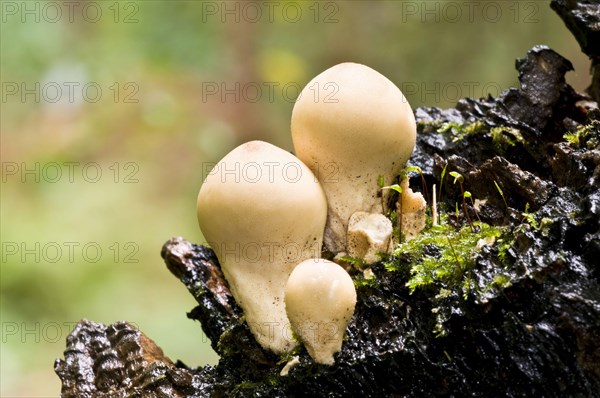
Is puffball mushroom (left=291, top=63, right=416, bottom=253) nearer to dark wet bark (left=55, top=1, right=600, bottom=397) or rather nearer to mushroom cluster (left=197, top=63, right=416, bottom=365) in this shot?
mushroom cluster (left=197, top=63, right=416, bottom=365)

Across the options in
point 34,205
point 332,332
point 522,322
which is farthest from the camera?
point 34,205

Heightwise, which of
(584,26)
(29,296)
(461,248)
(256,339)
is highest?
(584,26)

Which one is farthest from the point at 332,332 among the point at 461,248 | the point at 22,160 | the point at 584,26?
the point at 22,160

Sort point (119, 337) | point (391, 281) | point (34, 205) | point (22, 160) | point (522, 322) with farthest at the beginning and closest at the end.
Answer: point (22, 160) < point (34, 205) < point (119, 337) < point (391, 281) < point (522, 322)

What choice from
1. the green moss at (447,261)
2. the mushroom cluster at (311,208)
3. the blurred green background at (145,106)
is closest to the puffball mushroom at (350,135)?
the mushroom cluster at (311,208)

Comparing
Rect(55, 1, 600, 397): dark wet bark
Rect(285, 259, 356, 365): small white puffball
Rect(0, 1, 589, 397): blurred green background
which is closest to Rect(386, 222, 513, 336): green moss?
Rect(55, 1, 600, 397): dark wet bark

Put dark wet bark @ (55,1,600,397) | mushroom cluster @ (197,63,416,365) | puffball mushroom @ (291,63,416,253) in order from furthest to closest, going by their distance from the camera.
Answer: puffball mushroom @ (291,63,416,253) → mushroom cluster @ (197,63,416,365) → dark wet bark @ (55,1,600,397)

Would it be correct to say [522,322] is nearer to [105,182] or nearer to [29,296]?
[29,296]
